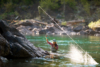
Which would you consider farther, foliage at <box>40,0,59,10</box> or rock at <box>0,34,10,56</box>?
foliage at <box>40,0,59,10</box>

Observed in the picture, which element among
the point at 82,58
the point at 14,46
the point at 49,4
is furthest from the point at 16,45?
the point at 49,4

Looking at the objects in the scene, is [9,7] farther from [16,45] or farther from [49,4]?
[16,45]

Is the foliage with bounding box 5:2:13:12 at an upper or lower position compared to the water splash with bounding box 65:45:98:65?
upper

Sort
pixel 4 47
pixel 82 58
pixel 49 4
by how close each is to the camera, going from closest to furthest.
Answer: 1. pixel 4 47
2. pixel 82 58
3. pixel 49 4

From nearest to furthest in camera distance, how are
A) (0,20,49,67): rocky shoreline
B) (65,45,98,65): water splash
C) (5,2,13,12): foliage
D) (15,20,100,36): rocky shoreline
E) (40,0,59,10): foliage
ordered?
(0,20,49,67): rocky shoreline, (65,45,98,65): water splash, (15,20,100,36): rocky shoreline, (40,0,59,10): foliage, (5,2,13,12): foliage

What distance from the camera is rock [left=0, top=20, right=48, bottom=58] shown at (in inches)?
587

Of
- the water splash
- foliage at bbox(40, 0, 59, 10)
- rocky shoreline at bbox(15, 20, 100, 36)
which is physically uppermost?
foliage at bbox(40, 0, 59, 10)

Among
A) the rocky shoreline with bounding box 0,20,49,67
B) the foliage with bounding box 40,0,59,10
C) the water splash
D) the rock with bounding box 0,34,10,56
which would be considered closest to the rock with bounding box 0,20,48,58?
the rocky shoreline with bounding box 0,20,49,67

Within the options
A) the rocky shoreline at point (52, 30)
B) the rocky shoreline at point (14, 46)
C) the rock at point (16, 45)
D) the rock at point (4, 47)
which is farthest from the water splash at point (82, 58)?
the rocky shoreline at point (52, 30)

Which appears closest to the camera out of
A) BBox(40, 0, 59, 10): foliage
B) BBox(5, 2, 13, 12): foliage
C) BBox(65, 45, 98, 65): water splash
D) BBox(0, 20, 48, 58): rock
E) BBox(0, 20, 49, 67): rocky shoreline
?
BBox(0, 20, 49, 67): rocky shoreline

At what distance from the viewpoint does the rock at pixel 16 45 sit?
14898 mm

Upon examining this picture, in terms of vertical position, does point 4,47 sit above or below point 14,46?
below

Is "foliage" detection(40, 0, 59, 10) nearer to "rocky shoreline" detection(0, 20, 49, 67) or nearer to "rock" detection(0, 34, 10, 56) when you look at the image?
"rocky shoreline" detection(0, 20, 49, 67)

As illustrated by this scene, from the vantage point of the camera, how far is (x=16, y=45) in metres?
14.9
